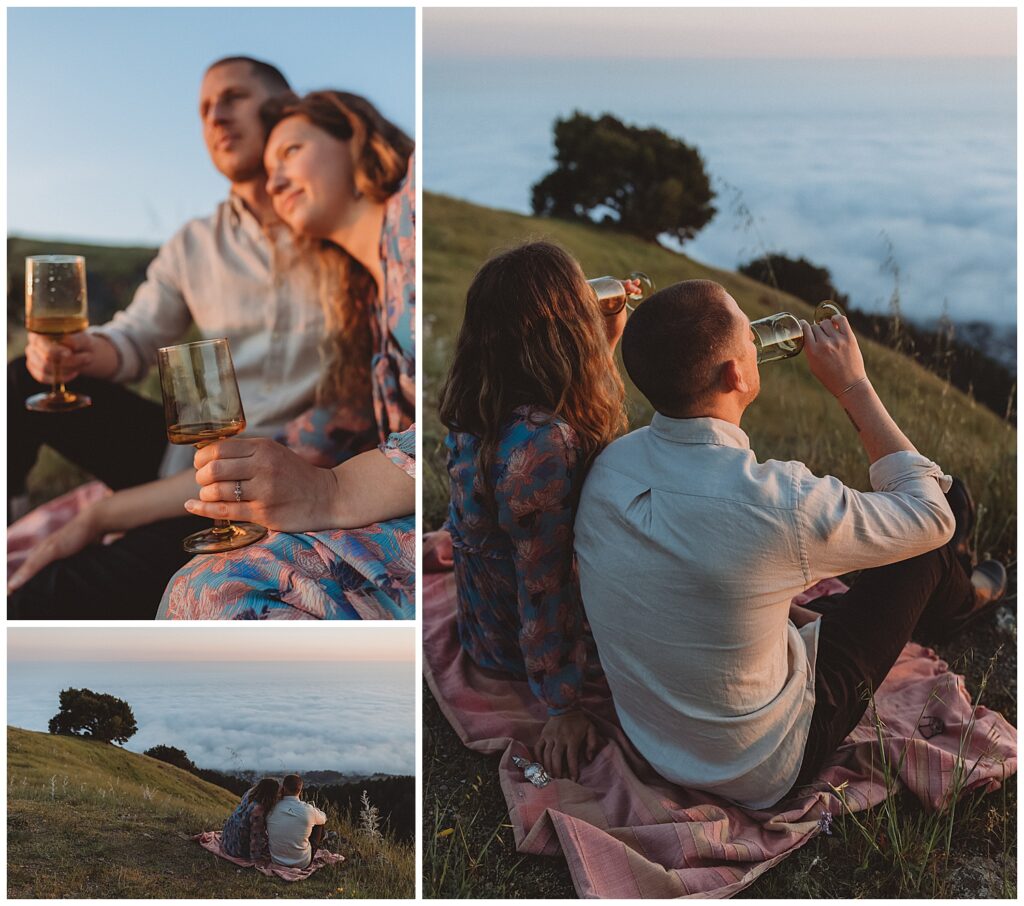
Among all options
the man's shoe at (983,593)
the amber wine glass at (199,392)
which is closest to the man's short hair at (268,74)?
the amber wine glass at (199,392)

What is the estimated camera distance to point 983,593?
2.80m

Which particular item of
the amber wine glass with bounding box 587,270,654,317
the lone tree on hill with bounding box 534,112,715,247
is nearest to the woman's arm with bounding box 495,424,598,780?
the amber wine glass with bounding box 587,270,654,317

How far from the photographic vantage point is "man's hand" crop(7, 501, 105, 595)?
2.52m

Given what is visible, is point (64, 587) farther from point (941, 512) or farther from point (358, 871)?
point (941, 512)

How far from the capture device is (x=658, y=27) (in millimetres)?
2611

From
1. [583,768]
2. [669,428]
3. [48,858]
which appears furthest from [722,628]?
[48,858]

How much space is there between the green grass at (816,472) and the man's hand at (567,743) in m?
0.15

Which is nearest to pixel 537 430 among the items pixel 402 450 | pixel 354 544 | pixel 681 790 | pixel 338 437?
pixel 402 450

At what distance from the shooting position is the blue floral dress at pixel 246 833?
7.72 feet

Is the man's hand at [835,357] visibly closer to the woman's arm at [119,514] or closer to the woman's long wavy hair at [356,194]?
the woman's long wavy hair at [356,194]

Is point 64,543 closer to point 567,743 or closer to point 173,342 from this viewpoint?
point 173,342

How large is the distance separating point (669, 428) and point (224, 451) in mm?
1013

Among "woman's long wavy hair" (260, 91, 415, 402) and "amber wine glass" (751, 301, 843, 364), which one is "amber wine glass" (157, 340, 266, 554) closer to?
"woman's long wavy hair" (260, 91, 415, 402)

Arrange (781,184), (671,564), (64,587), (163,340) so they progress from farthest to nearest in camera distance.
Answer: (781,184) → (163,340) → (64,587) → (671,564)
